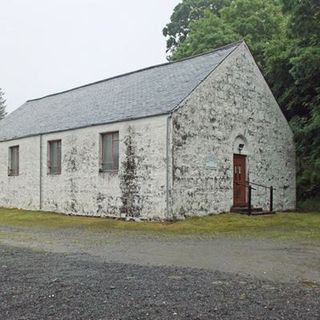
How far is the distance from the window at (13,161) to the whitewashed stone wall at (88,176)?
0.32 m

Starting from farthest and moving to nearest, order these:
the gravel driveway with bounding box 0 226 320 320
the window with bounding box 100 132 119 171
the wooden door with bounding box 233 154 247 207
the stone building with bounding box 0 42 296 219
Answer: the wooden door with bounding box 233 154 247 207 < the window with bounding box 100 132 119 171 < the stone building with bounding box 0 42 296 219 < the gravel driveway with bounding box 0 226 320 320

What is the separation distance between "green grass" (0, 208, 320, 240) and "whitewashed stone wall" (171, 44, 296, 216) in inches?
41.9

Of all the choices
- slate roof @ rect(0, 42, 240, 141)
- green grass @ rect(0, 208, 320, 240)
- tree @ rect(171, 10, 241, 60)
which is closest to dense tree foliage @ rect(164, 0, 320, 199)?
tree @ rect(171, 10, 241, 60)

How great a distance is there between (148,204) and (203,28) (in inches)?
810

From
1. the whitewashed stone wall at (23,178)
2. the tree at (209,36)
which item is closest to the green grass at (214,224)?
the whitewashed stone wall at (23,178)

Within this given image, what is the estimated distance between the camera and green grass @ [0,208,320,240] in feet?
52.4

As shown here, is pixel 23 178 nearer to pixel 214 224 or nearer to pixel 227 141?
pixel 227 141

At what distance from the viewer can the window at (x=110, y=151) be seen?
20.5m

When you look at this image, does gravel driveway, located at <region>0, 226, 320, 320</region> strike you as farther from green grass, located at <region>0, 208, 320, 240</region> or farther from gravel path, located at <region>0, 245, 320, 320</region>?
green grass, located at <region>0, 208, 320, 240</region>

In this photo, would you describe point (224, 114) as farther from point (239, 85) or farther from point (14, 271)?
point (14, 271)

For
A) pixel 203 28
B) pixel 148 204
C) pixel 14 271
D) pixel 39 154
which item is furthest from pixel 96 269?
pixel 203 28

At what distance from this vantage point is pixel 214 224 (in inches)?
703

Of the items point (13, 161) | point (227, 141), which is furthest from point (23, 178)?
point (227, 141)

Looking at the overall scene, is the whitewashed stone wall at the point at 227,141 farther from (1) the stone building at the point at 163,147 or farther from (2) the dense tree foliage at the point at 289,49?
(2) the dense tree foliage at the point at 289,49
